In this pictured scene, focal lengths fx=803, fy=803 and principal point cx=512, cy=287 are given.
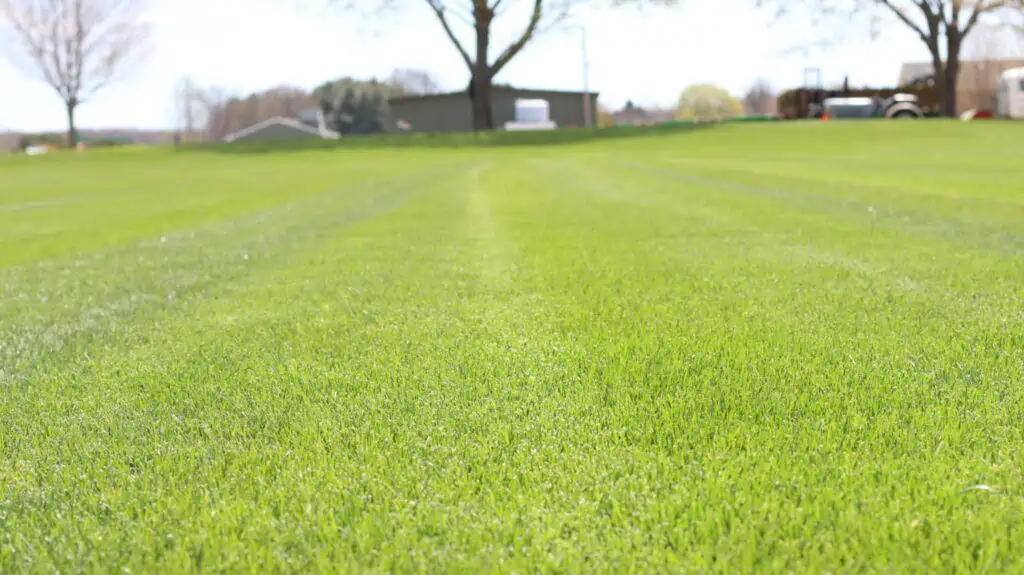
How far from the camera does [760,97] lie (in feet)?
420

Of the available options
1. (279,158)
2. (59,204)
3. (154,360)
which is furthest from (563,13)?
(154,360)

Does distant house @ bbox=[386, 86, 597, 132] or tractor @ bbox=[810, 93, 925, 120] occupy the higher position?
distant house @ bbox=[386, 86, 597, 132]

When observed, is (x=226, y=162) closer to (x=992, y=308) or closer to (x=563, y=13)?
(x=563, y=13)

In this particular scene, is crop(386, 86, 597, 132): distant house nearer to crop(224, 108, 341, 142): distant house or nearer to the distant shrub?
crop(224, 108, 341, 142): distant house

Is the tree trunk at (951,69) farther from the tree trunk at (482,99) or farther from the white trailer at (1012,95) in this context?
the tree trunk at (482,99)

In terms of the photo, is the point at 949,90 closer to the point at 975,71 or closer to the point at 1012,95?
the point at 1012,95

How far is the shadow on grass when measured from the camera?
3534cm

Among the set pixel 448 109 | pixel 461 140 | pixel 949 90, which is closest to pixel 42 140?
pixel 448 109

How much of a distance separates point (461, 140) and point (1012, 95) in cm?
2959

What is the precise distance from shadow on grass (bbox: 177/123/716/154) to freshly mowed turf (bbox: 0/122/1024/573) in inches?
1142

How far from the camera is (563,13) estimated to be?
3825 cm

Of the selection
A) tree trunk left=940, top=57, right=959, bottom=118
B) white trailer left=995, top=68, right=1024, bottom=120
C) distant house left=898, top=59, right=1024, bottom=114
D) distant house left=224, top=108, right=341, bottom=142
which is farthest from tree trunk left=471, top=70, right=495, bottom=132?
distant house left=898, top=59, right=1024, bottom=114

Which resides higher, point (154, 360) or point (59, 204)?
point (59, 204)

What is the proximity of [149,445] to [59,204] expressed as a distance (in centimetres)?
1367
